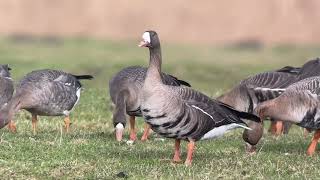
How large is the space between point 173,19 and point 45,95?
146 ft

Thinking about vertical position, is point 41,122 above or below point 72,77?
below

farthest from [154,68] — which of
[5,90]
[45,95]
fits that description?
[5,90]

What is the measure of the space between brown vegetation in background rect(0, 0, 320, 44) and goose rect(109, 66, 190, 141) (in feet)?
135

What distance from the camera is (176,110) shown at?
11312 millimetres

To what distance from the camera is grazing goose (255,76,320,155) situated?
1295 centimetres

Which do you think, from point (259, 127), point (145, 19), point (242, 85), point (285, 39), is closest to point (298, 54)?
point (285, 39)

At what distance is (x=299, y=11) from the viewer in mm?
57781

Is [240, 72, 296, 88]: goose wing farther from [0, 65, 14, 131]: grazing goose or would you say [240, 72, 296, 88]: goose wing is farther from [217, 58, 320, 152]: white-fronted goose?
[0, 65, 14, 131]: grazing goose

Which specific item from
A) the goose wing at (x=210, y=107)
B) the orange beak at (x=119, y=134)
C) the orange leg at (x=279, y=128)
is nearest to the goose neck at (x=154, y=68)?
the goose wing at (x=210, y=107)

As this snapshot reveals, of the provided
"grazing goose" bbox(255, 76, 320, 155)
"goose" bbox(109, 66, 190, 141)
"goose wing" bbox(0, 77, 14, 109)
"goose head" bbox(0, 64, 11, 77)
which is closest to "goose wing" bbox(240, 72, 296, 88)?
"goose" bbox(109, 66, 190, 141)

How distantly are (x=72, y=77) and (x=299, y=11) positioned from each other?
144ft

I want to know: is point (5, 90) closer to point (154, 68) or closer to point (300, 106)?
point (154, 68)

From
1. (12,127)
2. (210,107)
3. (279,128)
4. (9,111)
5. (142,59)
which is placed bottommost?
(142,59)

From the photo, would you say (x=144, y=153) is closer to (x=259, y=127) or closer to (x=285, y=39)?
(x=259, y=127)
